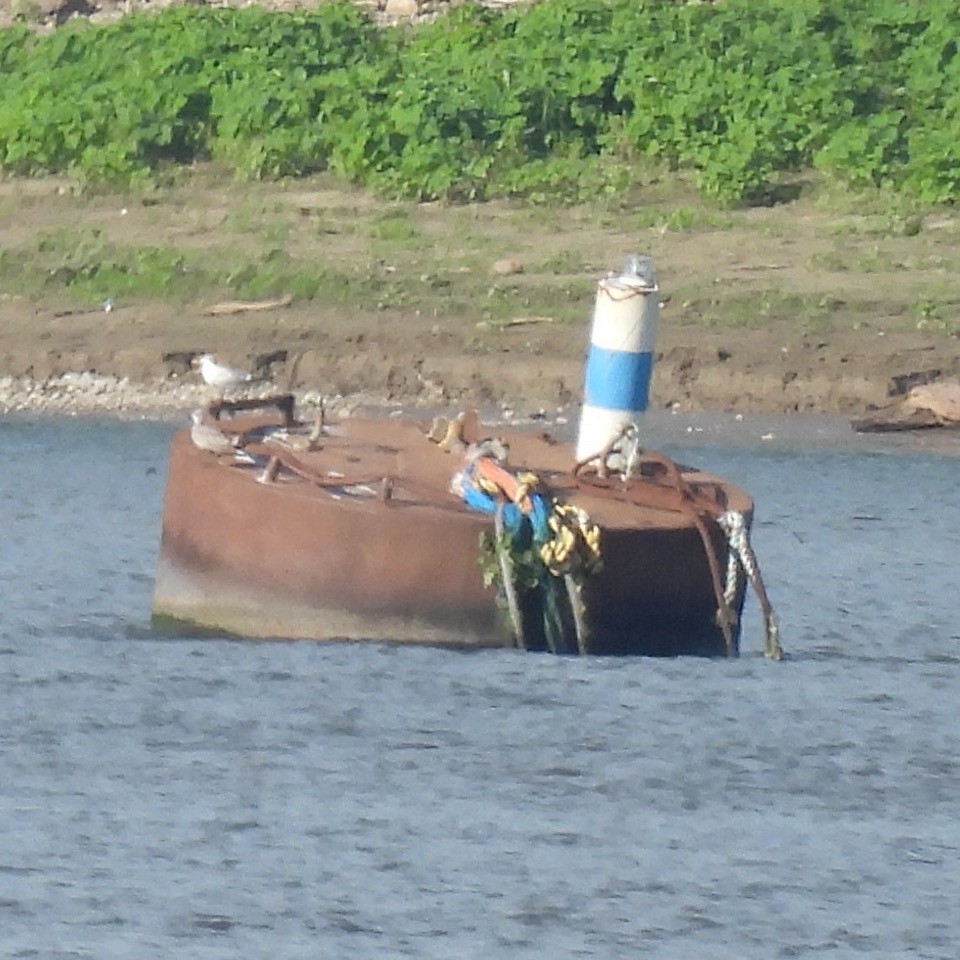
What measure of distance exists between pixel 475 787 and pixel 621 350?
1486 millimetres

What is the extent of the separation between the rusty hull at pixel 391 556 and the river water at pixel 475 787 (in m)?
0.17

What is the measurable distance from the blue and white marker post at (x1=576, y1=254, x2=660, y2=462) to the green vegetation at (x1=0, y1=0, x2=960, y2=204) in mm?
7186

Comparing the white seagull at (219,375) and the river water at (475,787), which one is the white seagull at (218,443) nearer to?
the river water at (475,787)

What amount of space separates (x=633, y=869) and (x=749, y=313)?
25.2ft

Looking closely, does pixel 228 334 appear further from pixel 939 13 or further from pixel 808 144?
pixel 939 13

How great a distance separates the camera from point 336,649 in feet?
28.0

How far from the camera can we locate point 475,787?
7.83 meters

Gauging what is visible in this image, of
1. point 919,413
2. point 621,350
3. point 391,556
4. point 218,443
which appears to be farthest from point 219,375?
point 391,556

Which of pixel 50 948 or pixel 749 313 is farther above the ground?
pixel 749 313

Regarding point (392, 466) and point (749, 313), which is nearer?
point (392, 466)

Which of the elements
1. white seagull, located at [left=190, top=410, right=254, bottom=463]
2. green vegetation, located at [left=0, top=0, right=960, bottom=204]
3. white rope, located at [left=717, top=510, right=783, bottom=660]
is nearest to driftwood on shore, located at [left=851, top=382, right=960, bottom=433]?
green vegetation, located at [left=0, top=0, right=960, bottom=204]

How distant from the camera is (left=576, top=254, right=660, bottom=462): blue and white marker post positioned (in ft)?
28.0

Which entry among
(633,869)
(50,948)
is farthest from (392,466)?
(50,948)

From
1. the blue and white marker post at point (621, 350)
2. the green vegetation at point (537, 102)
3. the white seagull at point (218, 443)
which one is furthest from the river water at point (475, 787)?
the green vegetation at point (537, 102)
